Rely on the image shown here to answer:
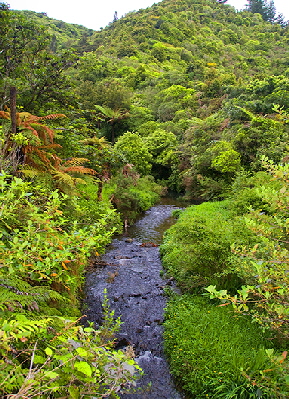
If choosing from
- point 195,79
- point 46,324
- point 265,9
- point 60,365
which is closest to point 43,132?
point 46,324

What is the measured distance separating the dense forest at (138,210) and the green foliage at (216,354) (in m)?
0.03

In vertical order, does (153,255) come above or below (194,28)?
below

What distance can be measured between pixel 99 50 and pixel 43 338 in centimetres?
5417

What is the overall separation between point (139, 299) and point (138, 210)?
8326 millimetres

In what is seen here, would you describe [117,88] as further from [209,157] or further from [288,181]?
[288,181]

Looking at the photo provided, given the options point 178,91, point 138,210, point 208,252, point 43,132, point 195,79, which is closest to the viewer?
point 208,252

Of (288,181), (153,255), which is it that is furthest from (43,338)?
(153,255)

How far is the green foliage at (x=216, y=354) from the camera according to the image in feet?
12.7

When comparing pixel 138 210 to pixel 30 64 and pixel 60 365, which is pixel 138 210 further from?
pixel 60 365

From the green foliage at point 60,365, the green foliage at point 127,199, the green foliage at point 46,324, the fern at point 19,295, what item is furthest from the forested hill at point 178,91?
the green foliage at point 127,199

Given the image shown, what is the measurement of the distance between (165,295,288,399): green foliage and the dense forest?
25mm

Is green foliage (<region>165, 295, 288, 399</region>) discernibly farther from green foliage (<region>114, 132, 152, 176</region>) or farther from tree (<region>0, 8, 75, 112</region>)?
green foliage (<region>114, 132, 152, 176</region>)

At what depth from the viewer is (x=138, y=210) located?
1491 centimetres

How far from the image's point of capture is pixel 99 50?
48125 mm
